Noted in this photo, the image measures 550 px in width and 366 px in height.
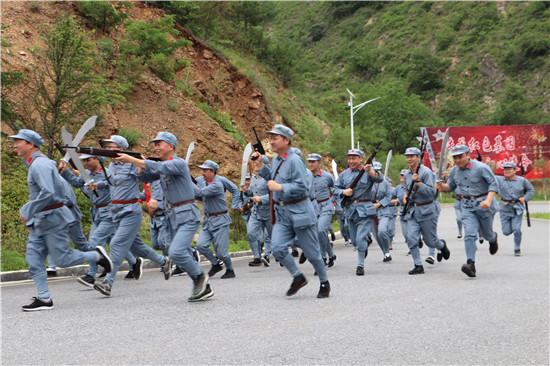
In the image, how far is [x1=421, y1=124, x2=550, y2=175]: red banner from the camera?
49688 mm

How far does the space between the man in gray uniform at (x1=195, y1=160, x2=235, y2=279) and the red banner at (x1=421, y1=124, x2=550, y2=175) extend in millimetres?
40719

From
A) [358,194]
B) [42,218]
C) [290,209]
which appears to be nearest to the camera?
[42,218]

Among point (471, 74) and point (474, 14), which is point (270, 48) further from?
point (474, 14)

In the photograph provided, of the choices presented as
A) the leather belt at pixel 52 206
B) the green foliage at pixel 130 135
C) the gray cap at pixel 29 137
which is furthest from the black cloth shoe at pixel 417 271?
the green foliage at pixel 130 135

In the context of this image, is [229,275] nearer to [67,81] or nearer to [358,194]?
[358,194]

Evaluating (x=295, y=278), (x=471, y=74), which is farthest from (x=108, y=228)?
(x=471, y=74)

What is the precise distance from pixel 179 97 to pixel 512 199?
A: 50.1 ft

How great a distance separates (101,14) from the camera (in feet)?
78.4

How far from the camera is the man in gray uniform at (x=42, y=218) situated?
7023mm

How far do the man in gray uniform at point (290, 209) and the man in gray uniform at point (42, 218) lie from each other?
253 centimetres

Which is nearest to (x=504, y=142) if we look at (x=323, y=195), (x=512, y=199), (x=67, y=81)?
(x=512, y=199)

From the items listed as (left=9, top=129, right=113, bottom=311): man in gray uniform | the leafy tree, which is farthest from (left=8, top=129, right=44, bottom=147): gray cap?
the leafy tree

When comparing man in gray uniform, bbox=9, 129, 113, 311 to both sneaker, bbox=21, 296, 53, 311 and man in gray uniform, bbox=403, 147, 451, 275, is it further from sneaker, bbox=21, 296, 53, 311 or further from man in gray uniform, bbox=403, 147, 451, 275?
man in gray uniform, bbox=403, 147, 451, 275

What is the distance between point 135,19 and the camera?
26.5 m
